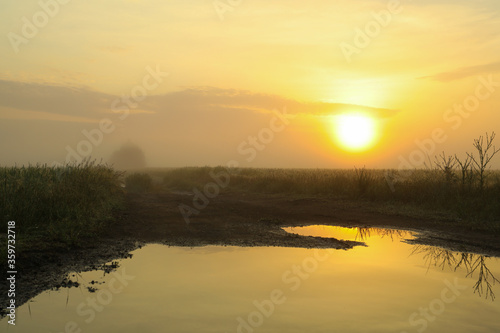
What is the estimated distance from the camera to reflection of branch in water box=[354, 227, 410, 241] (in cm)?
1145

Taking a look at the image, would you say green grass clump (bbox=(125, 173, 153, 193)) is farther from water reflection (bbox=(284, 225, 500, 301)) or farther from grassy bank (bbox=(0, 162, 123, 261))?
water reflection (bbox=(284, 225, 500, 301))

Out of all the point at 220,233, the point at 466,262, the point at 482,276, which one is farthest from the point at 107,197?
the point at 482,276

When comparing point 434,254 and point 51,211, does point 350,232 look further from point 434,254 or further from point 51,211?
point 51,211

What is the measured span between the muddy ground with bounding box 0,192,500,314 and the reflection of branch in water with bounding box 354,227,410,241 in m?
0.54

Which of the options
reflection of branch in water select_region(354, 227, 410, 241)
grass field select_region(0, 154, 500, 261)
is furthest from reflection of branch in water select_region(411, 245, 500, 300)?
grass field select_region(0, 154, 500, 261)

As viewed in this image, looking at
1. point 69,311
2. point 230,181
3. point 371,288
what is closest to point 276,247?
point 371,288

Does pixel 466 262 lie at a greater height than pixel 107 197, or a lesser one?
lesser

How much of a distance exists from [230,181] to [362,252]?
2511 centimetres

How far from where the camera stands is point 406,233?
1202 cm

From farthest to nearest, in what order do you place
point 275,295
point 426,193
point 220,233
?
point 426,193 < point 220,233 < point 275,295

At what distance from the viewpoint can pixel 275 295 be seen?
602 centimetres

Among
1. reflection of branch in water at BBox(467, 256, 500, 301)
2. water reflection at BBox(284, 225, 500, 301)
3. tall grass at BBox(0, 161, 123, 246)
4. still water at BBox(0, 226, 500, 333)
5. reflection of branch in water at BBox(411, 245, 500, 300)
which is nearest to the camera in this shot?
still water at BBox(0, 226, 500, 333)

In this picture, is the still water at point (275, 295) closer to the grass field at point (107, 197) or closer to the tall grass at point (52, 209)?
the tall grass at point (52, 209)

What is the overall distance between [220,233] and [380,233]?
15.2ft
